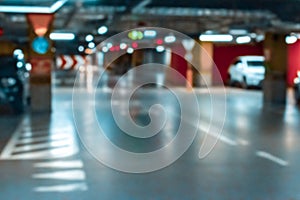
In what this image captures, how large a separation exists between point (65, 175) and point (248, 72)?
70.0 ft

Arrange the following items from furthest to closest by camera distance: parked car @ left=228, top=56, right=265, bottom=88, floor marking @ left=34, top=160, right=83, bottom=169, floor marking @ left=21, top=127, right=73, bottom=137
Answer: parked car @ left=228, top=56, right=265, bottom=88, floor marking @ left=21, top=127, right=73, bottom=137, floor marking @ left=34, top=160, right=83, bottom=169

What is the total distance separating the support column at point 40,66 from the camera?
609 inches

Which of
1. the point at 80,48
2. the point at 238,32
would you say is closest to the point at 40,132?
the point at 238,32

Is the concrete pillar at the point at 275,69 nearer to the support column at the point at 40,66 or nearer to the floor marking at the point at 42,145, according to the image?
the support column at the point at 40,66

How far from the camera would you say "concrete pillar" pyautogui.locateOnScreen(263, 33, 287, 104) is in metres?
20.0

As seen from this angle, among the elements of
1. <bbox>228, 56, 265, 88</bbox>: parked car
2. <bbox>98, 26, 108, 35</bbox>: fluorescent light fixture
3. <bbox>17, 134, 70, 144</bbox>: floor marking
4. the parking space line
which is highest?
<bbox>98, 26, 108, 35</bbox>: fluorescent light fixture

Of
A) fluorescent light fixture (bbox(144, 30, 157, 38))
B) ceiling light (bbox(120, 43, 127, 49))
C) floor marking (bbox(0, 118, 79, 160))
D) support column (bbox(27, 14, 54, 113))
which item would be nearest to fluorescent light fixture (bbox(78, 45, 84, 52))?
ceiling light (bbox(120, 43, 127, 49))

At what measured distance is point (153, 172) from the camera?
796cm

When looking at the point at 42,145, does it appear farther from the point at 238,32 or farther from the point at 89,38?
the point at 238,32

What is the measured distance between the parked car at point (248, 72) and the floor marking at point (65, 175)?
20.6 metres

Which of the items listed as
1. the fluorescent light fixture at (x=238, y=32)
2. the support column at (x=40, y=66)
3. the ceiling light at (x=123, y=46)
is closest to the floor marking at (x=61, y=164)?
the support column at (x=40, y=66)

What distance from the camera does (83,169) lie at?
8.05 meters

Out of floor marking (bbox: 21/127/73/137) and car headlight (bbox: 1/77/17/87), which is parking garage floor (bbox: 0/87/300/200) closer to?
floor marking (bbox: 21/127/73/137)

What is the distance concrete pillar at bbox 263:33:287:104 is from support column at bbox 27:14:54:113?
807 centimetres
